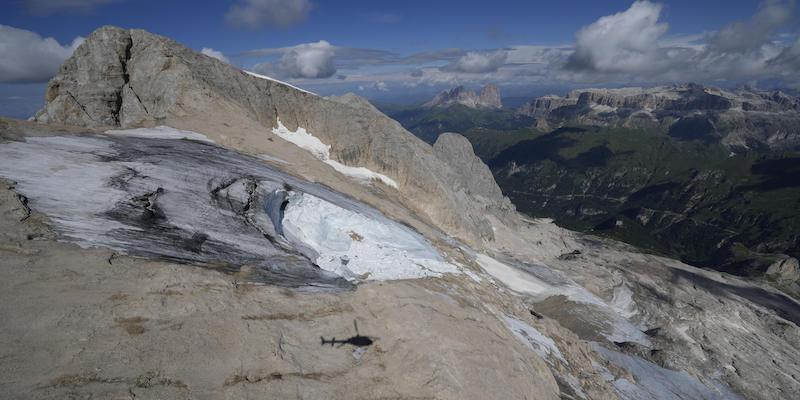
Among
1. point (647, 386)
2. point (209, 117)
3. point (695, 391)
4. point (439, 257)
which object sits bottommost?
point (695, 391)

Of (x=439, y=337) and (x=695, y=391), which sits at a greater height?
(x=439, y=337)

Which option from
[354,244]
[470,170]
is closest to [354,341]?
[354,244]

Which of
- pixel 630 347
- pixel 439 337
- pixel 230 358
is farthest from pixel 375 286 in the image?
pixel 630 347

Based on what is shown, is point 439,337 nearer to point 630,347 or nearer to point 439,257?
point 439,257

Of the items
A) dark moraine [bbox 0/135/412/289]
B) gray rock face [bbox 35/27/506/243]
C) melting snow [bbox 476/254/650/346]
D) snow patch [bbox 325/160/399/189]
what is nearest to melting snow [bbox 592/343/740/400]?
melting snow [bbox 476/254/650/346]

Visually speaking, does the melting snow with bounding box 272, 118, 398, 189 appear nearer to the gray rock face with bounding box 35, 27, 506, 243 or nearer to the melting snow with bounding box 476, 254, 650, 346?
the gray rock face with bounding box 35, 27, 506, 243

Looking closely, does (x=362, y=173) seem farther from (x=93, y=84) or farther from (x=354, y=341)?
(x=354, y=341)
